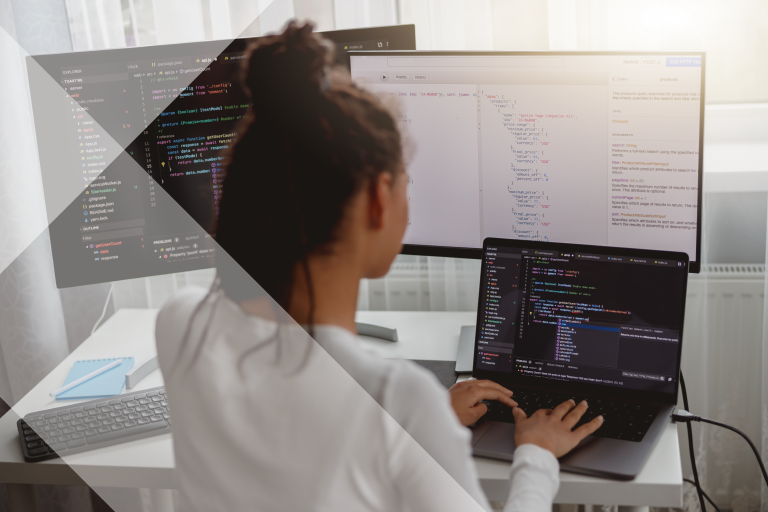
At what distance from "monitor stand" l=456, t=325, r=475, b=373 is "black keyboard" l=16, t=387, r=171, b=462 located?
46cm

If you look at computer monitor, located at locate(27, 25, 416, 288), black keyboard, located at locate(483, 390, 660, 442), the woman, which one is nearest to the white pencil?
computer monitor, located at locate(27, 25, 416, 288)

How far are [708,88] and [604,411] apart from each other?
2.97ft

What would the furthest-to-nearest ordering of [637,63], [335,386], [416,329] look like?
[416,329]
[637,63]
[335,386]

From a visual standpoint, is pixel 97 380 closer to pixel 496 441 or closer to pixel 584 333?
pixel 496 441

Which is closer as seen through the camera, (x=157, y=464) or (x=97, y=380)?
(x=157, y=464)

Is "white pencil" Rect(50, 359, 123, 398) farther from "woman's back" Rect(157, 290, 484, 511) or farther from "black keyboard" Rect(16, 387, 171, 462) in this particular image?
"woman's back" Rect(157, 290, 484, 511)

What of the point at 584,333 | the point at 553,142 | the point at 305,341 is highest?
the point at 553,142

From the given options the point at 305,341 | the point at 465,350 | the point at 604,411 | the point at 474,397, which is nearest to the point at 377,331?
the point at 465,350

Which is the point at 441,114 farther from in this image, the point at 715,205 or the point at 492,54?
the point at 715,205

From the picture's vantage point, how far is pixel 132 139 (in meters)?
1.16

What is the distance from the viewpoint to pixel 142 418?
1.01m

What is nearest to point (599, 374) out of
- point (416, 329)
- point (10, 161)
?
A: point (416, 329)

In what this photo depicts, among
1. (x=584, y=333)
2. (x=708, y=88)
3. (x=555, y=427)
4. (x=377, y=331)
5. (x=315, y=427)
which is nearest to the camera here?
(x=315, y=427)

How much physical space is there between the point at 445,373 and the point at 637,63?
0.56m
